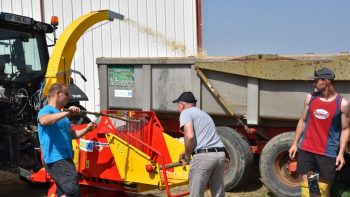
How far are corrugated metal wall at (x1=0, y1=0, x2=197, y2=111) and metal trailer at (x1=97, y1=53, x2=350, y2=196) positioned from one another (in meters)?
3.39

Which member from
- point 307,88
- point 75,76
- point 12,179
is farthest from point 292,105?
point 75,76

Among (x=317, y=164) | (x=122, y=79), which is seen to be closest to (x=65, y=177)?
(x=317, y=164)

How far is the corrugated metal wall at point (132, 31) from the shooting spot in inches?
426

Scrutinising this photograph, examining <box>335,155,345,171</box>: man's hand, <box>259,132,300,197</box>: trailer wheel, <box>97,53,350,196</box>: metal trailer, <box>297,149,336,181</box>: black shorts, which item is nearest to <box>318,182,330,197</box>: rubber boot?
<box>297,149,336,181</box>: black shorts

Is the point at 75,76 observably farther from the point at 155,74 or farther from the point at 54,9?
the point at 155,74

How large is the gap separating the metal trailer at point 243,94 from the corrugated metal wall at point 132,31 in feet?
11.1

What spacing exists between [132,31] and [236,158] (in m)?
5.46

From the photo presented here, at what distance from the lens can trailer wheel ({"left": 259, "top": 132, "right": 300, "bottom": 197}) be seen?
6.21 meters

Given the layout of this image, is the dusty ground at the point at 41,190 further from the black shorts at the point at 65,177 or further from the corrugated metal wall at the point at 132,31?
the corrugated metal wall at the point at 132,31

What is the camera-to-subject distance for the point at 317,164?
16.3ft

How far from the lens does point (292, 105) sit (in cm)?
630

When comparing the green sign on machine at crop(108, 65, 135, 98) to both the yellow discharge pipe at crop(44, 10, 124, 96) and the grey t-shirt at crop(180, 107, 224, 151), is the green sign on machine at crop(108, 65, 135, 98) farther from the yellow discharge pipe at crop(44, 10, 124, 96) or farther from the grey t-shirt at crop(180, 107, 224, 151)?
the grey t-shirt at crop(180, 107, 224, 151)

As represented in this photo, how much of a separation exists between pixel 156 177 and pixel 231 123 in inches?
92.1

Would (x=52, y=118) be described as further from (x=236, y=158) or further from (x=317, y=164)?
(x=236, y=158)
